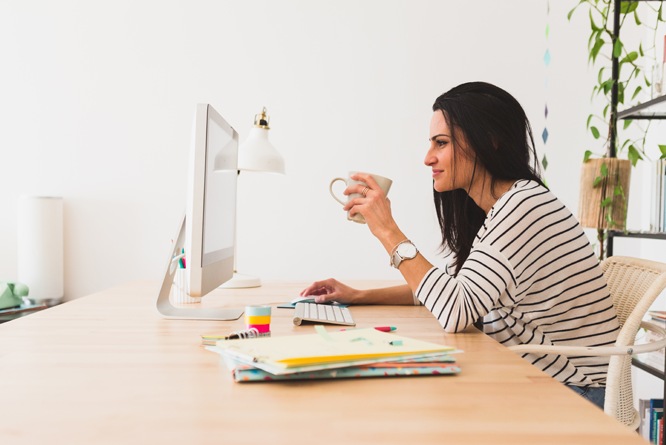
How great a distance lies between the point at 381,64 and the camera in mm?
2830

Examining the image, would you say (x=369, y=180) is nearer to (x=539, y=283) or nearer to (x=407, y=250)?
(x=407, y=250)

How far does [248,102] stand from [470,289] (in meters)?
2.12

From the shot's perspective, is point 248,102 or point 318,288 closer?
point 318,288

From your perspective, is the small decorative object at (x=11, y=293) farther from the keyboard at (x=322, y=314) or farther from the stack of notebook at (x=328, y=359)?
the stack of notebook at (x=328, y=359)

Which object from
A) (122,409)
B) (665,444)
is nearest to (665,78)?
(665,444)

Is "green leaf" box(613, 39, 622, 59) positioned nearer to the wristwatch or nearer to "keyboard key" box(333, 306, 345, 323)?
the wristwatch

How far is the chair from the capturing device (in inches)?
38.7

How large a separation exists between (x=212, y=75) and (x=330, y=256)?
3.90 ft

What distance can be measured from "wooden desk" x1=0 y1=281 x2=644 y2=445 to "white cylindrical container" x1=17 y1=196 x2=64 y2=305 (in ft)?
6.35

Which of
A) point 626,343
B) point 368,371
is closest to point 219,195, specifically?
point 368,371

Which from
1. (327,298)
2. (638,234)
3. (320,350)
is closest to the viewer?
(320,350)

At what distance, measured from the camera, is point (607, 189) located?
1987 mm

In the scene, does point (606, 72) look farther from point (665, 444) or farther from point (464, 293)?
point (464, 293)

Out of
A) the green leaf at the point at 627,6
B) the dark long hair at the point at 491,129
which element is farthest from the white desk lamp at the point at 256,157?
the green leaf at the point at 627,6
